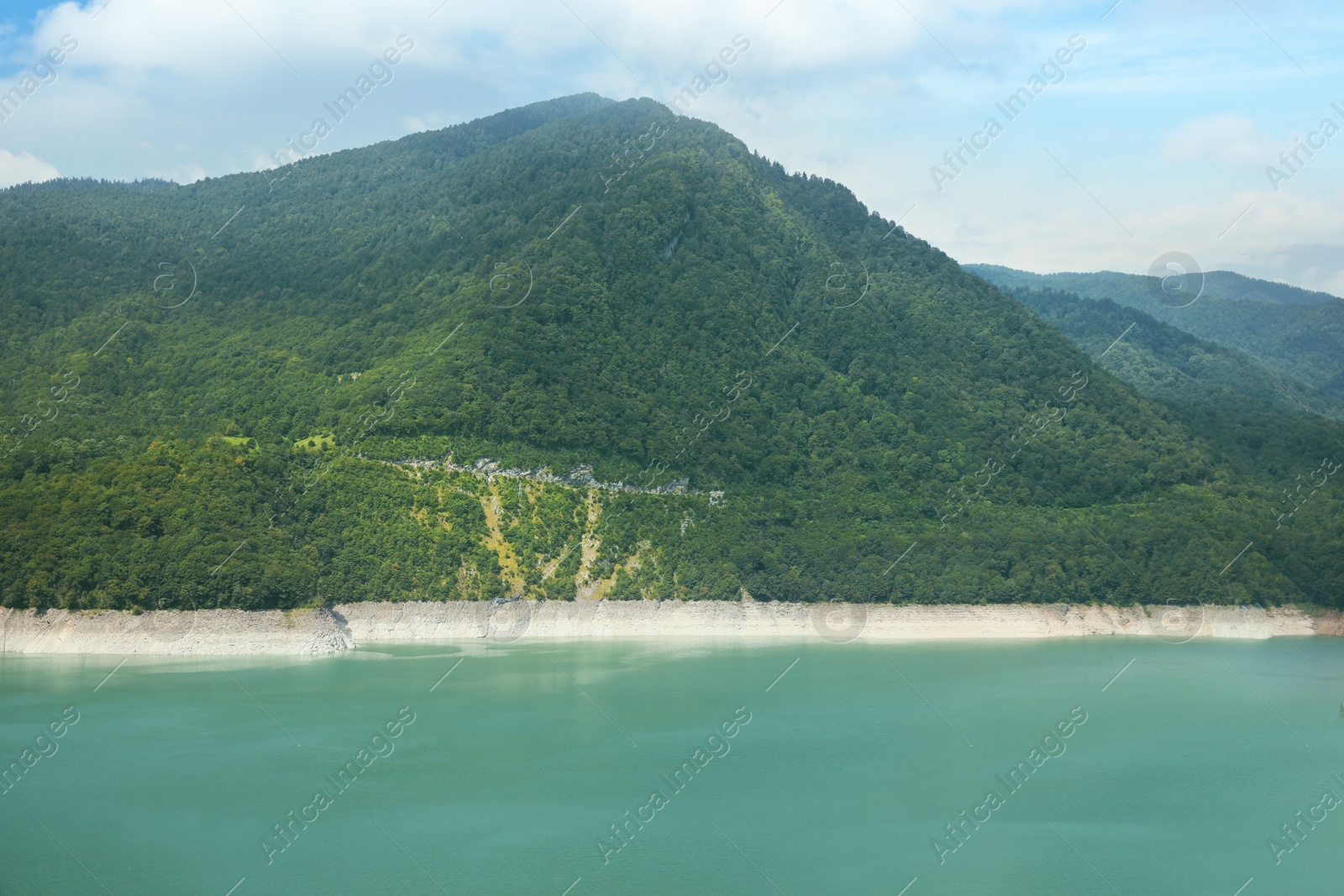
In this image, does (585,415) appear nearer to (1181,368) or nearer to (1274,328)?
(1181,368)

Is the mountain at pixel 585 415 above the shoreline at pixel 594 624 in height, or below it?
above

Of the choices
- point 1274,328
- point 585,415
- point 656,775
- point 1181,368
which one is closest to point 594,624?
point 585,415

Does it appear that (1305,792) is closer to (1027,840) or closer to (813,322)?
(1027,840)

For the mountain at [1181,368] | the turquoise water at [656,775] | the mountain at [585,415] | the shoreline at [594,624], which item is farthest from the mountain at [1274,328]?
the turquoise water at [656,775]

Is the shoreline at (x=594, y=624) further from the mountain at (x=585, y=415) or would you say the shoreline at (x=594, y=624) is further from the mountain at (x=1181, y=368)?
the mountain at (x=1181, y=368)

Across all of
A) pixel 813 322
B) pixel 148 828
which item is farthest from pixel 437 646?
pixel 813 322
